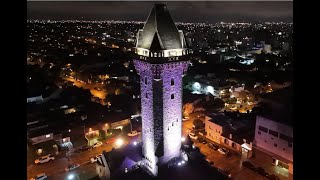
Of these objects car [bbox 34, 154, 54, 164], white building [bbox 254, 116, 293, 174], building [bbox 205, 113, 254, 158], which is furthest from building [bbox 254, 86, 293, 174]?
car [bbox 34, 154, 54, 164]

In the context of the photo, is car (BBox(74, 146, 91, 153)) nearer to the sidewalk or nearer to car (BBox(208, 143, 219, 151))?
car (BBox(208, 143, 219, 151))

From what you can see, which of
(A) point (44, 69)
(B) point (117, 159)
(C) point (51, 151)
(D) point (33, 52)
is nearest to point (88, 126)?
(C) point (51, 151)

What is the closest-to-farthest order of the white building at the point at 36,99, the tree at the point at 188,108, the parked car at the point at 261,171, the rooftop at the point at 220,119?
the parked car at the point at 261,171
the rooftop at the point at 220,119
the tree at the point at 188,108
the white building at the point at 36,99

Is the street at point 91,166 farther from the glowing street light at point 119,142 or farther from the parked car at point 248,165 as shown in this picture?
the glowing street light at point 119,142

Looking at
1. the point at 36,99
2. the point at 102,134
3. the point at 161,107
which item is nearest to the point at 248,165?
the point at 161,107

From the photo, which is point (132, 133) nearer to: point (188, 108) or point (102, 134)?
point (102, 134)

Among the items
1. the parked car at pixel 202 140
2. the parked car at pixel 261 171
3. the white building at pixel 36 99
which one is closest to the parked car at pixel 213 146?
the parked car at pixel 202 140

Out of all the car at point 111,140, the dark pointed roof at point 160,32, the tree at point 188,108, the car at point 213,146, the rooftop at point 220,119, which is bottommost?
the car at point 213,146
